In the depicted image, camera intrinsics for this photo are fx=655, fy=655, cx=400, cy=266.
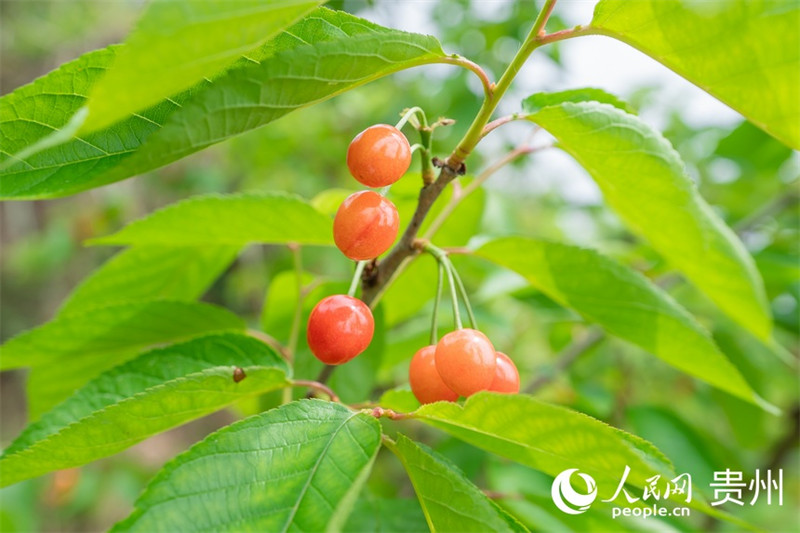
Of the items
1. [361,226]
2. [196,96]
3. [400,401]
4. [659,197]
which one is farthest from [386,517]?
[196,96]

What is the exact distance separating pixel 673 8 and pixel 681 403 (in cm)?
366

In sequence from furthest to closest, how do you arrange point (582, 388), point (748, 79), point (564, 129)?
point (582, 388) → point (564, 129) → point (748, 79)

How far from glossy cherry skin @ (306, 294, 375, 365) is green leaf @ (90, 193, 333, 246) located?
13.3 inches

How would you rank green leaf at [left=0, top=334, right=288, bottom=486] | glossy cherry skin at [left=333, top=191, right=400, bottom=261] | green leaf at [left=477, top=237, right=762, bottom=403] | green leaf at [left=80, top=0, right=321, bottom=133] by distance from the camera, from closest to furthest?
green leaf at [left=80, top=0, right=321, bottom=133] → green leaf at [left=0, top=334, right=288, bottom=486] → glossy cherry skin at [left=333, top=191, right=400, bottom=261] → green leaf at [left=477, top=237, right=762, bottom=403]

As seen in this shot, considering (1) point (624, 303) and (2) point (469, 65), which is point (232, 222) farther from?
(1) point (624, 303)

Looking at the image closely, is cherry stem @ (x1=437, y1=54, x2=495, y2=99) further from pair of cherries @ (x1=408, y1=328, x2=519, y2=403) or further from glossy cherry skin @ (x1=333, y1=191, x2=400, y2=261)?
pair of cherries @ (x1=408, y1=328, x2=519, y2=403)

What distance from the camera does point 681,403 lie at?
4.02 meters

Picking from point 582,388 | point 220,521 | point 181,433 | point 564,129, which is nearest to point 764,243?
point 582,388

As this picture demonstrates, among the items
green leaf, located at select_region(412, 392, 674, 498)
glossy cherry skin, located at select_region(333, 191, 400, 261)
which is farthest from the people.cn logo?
glossy cherry skin, located at select_region(333, 191, 400, 261)

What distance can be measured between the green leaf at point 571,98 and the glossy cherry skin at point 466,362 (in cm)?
39

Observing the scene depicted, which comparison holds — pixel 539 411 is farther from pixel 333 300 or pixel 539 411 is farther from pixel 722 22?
pixel 722 22

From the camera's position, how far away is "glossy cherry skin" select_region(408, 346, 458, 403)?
1.00 metres

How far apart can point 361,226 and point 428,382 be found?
26 cm

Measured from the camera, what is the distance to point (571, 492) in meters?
1.09
